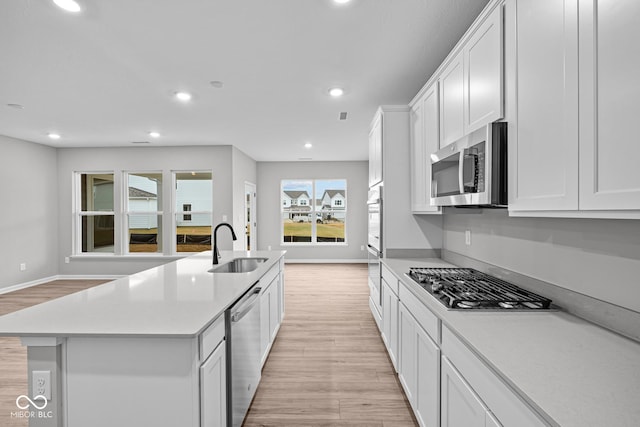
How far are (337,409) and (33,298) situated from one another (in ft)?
17.5

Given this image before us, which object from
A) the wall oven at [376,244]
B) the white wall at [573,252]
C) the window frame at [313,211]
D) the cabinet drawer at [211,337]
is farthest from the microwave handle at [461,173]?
the window frame at [313,211]

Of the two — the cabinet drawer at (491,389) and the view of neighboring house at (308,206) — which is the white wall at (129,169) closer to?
the view of neighboring house at (308,206)

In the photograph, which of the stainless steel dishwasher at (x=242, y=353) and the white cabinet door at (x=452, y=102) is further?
the white cabinet door at (x=452, y=102)

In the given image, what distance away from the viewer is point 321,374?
2645 millimetres

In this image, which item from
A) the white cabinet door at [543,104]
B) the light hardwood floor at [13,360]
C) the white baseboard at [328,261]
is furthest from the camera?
the white baseboard at [328,261]

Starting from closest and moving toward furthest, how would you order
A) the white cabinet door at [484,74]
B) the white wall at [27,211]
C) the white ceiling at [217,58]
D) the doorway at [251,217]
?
1. the white cabinet door at [484,74]
2. the white ceiling at [217,58]
3. the white wall at [27,211]
4. the doorway at [251,217]

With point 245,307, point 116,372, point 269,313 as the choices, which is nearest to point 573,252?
point 245,307

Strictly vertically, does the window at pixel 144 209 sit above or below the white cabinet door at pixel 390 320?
above

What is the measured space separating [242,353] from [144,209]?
18.2 ft

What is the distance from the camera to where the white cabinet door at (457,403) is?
1.14 m

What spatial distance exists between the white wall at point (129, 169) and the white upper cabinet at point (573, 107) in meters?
5.41

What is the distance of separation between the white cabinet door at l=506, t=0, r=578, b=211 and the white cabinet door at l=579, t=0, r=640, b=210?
5cm

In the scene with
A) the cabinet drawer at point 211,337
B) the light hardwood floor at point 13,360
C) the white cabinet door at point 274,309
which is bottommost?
the light hardwood floor at point 13,360

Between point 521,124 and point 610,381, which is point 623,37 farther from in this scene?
point 610,381
